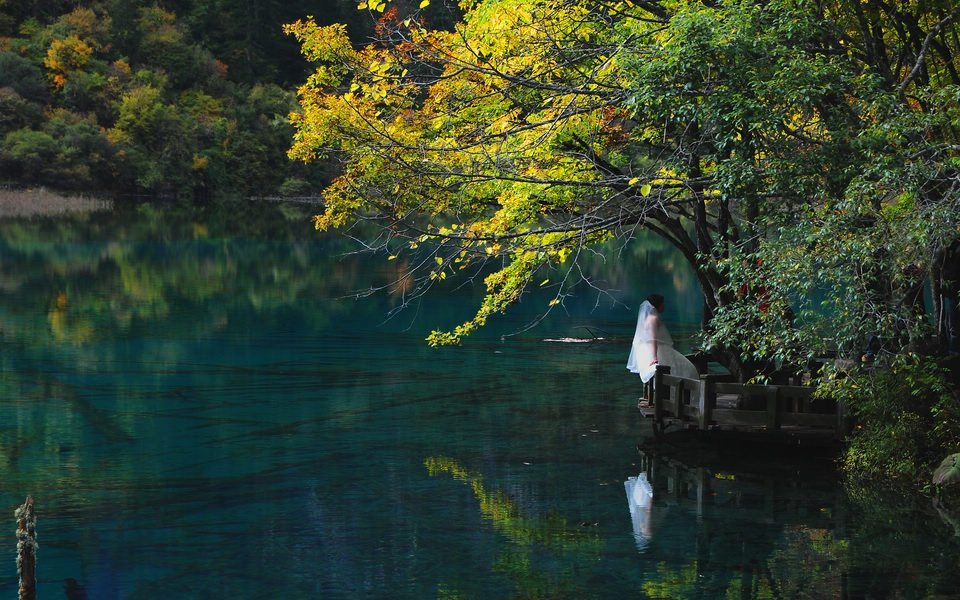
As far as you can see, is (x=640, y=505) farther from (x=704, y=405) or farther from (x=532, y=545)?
(x=704, y=405)

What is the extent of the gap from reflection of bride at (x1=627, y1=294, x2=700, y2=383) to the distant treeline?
5473cm

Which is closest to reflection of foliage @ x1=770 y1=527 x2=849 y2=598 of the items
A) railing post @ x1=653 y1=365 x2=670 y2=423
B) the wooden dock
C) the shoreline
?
the wooden dock

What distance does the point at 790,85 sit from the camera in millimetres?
9898

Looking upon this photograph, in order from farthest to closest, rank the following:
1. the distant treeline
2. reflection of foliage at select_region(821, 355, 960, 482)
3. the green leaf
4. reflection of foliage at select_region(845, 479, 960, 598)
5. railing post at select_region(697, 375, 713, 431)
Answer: the distant treeline → railing post at select_region(697, 375, 713, 431) → reflection of foliage at select_region(821, 355, 960, 482) → the green leaf → reflection of foliage at select_region(845, 479, 960, 598)

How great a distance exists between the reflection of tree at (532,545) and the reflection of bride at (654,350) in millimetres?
A: 3103

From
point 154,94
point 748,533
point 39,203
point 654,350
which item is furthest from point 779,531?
point 154,94

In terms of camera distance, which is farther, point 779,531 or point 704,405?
point 704,405

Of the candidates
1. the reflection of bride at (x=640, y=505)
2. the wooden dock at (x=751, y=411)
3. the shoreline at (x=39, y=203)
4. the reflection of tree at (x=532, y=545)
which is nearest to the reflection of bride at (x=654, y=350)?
the wooden dock at (x=751, y=411)

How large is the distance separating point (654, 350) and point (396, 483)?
3967 mm

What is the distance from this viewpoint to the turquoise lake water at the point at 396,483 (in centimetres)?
866

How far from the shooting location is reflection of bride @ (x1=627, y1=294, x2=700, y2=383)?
13.7 meters

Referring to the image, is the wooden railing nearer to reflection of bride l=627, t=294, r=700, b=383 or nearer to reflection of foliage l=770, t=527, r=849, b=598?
reflection of bride l=627, t=294, r=700, b=383

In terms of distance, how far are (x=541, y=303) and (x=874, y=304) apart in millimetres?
20430

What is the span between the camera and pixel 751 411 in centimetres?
1254
